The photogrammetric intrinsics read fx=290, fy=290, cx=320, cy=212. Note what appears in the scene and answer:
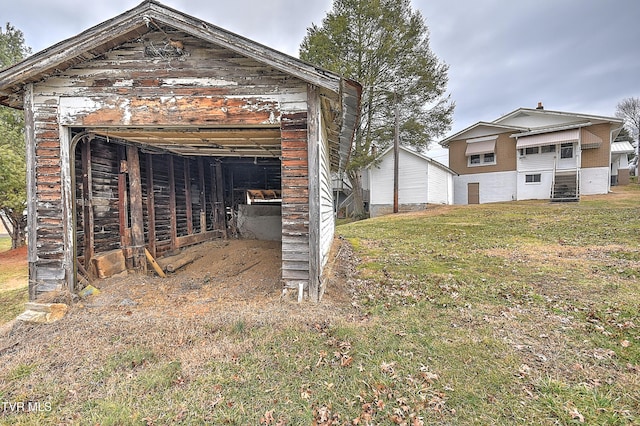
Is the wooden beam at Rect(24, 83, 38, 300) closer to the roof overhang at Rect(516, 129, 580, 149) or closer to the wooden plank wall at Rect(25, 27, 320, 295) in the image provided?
the wooden plank wall at Rect(25, 27, 320, 295)

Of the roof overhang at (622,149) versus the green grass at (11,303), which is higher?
the roof overhang at (622,149)

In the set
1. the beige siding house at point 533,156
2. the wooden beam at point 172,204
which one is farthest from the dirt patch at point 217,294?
the beige siding house at point 533,156

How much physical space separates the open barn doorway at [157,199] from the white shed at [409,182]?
1293 centimetres

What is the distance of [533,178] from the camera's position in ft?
67.5

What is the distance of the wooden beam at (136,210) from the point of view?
6633mm

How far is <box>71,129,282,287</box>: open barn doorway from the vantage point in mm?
5758

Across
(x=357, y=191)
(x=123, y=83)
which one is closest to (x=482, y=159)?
(x=357, y=191)

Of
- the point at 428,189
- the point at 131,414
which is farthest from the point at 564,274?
the point at 428,189

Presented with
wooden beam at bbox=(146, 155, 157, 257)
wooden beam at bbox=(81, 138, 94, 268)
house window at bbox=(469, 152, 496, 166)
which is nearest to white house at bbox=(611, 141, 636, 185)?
house window at bbox=(469, 152, 496, 166)

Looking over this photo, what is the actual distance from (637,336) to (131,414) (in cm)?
576

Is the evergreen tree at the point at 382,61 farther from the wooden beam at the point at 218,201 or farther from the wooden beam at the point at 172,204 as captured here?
the wooden beam at the point at 172,204

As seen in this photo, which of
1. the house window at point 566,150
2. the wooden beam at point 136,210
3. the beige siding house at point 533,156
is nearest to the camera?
the wooden beam at point 136,210

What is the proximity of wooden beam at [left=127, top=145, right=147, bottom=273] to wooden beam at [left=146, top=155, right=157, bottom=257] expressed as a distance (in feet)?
0.89

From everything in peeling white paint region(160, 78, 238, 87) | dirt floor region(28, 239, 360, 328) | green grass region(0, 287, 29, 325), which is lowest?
green grass region(0, 287, 29, 325)
